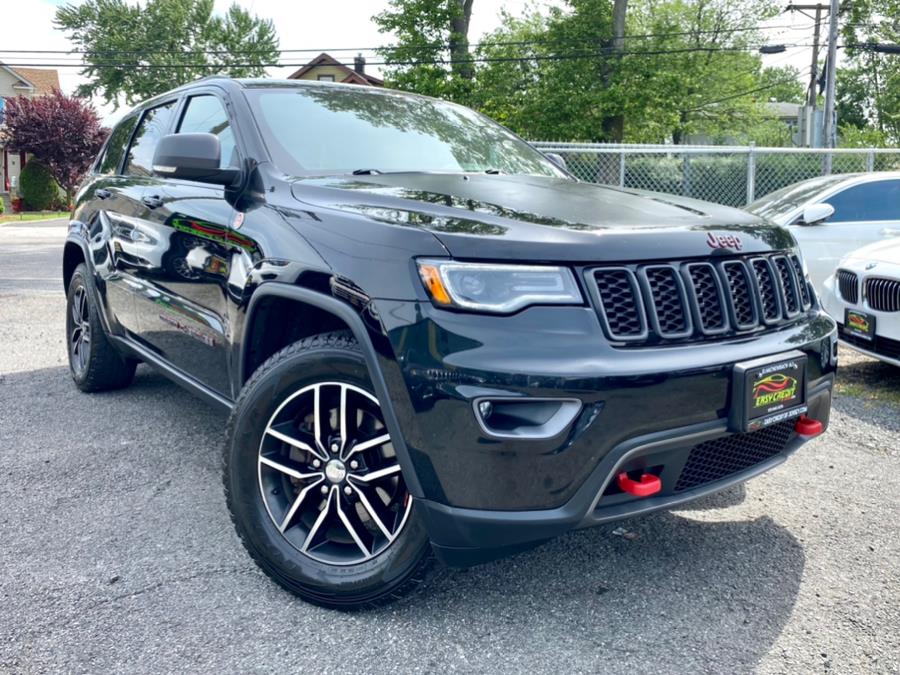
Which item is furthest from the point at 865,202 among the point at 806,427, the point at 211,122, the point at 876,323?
the point at 211,122

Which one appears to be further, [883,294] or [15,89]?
[15,89]

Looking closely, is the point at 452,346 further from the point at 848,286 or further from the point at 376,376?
the point at 848,286

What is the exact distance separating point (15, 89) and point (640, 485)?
54.9 m

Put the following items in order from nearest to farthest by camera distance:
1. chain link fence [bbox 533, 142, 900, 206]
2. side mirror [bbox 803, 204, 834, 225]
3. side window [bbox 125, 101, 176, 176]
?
side window [bbox 125, 101, 176, 176]
side mirror [bbox 803, 204, 834, 225]
chain link fence [bbox 533, 142, 900, 206]

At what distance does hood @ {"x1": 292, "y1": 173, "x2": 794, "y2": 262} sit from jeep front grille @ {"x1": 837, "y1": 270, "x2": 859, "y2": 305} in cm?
288

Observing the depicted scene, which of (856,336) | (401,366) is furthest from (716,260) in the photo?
(856,336)

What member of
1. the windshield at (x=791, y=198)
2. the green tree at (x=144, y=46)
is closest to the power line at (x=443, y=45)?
the green tree at (x=144, y=46)

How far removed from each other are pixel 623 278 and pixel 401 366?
0.67 m

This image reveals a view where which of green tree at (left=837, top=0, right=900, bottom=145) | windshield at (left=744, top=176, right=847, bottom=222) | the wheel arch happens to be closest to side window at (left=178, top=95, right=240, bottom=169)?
the wheel arch

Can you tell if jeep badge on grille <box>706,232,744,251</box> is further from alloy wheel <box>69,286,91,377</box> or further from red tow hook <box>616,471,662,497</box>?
alloy wheel <box>69,286,91,377</box>

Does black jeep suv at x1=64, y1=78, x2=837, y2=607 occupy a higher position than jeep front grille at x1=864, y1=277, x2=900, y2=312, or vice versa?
black jeep suv at x1=64, y1=78, x2=837, y2=607

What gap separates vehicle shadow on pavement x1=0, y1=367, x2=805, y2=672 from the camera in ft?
7.70

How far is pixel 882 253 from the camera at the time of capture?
548 centimetres

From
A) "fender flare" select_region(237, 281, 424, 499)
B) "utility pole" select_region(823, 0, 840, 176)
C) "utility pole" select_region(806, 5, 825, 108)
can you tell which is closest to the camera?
"fender flare" select_region(237, 281, 424, 499)
